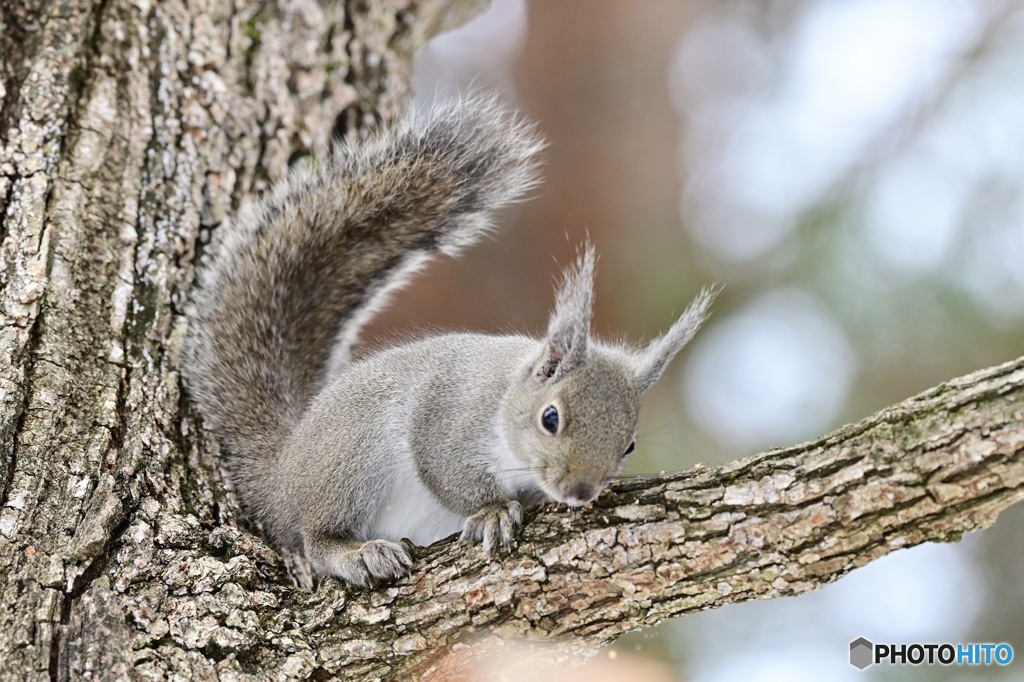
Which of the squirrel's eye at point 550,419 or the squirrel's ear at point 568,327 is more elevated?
the squirrel's ear at point 568,327

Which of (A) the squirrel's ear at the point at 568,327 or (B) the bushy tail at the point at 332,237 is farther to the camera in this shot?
(B) the bushy tail at the point at 332,237

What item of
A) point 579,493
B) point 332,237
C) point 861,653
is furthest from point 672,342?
point 861,653

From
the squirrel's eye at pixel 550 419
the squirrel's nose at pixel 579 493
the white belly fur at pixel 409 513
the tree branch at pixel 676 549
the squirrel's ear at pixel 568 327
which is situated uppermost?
the squirrel's ear at pixel 568 327

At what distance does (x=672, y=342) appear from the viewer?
8.13 ft

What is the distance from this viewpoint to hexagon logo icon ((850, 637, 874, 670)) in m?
2.89

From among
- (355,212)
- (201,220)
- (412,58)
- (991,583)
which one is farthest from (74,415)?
(991,583)

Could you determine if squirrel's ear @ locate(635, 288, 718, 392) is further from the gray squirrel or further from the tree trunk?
the tree trunk

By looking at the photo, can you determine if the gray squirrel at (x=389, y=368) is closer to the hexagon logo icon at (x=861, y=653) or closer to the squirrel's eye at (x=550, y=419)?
the squirrel's eye at (x=550, y=419)

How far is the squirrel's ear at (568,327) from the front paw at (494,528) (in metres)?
0.41

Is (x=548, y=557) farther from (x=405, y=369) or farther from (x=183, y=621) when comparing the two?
(x=405, y=369)

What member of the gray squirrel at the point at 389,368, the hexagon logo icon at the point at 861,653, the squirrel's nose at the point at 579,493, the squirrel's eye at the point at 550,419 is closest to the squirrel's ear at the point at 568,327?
the gray squirrel at the point at 389,368

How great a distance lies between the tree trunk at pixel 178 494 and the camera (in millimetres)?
1732

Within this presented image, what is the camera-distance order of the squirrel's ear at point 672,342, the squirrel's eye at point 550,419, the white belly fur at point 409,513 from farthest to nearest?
the white belly fur at point 409,513 < the squirrel's ear at point 672,342 < the squirrel's eye at point 550,419

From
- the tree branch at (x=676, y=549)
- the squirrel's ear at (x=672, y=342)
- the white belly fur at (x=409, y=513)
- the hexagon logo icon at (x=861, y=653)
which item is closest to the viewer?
the tree branch at (x=676, y=549)
